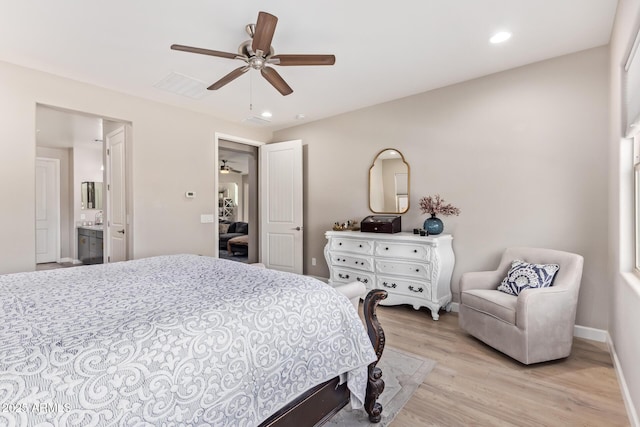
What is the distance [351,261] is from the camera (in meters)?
3.83

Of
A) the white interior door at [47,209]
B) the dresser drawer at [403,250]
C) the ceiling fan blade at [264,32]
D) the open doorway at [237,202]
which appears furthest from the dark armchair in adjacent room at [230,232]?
the ceiling fan blade at [264,32]

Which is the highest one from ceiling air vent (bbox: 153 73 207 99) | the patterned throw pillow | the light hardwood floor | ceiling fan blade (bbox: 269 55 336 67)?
ceiling air vent (bbox: 153 73 207 99)

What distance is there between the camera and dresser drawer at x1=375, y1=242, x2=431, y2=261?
3.24 m

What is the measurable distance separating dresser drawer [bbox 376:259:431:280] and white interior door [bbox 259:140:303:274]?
1480 mm

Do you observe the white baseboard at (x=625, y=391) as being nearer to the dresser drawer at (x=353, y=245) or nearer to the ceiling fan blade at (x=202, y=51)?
the dresser drawer at (x=353, y=245)

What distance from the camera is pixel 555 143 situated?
284cm

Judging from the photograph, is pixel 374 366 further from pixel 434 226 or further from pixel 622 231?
pixel 434 226

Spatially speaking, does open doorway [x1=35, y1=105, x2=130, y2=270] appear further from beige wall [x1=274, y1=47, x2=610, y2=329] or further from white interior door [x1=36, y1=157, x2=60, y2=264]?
beige wall [x1=274, y1=47, x2=610, y2=329]

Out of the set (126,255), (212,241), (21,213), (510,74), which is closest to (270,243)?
(212,241)

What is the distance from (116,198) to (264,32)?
3.13 meters

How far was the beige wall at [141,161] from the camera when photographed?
2.83 m

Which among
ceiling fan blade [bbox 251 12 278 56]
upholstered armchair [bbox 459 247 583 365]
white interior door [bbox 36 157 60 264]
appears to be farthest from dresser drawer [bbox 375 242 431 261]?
white interior door [bbox 36 157 60 264]

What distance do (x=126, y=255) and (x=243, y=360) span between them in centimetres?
333

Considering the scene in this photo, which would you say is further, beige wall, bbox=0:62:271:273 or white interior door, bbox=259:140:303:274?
white interior door, bbox=259:140:303:274
